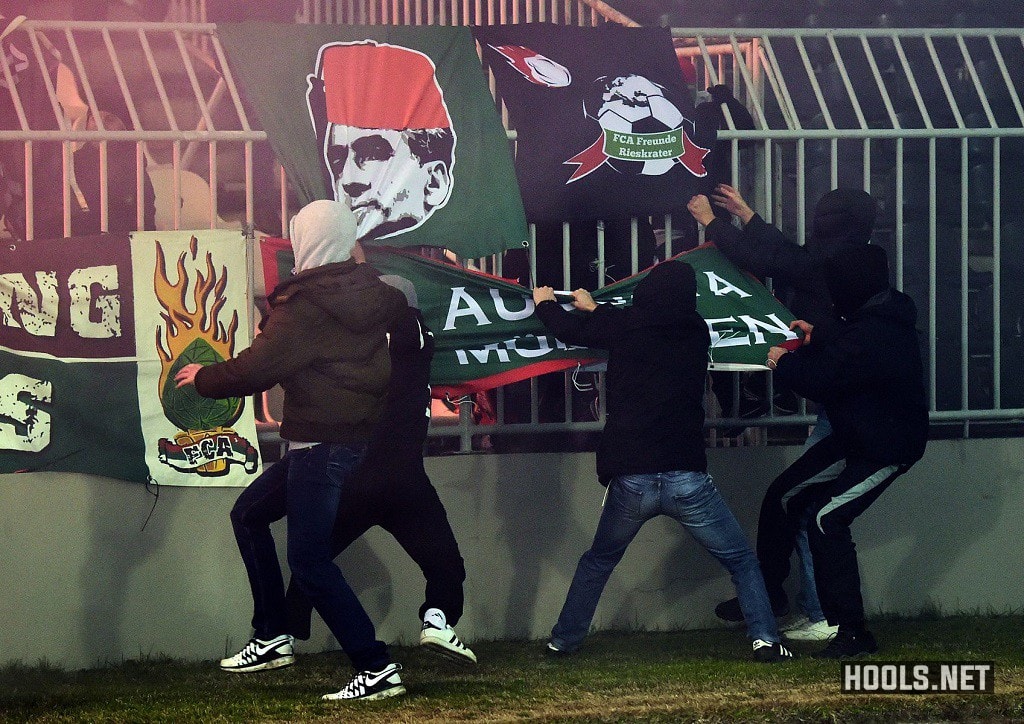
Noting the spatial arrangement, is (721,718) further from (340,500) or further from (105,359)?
(105,359)

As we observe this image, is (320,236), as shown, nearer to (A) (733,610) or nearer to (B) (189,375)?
(B) (189,375)

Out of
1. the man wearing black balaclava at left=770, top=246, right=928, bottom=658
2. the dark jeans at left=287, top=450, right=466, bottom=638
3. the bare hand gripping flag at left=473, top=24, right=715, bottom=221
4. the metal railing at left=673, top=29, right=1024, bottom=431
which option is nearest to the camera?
the dark jeans at left=287, top=450, right=466, bottom=638

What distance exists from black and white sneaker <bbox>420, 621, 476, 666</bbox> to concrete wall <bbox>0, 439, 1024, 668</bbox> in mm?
884

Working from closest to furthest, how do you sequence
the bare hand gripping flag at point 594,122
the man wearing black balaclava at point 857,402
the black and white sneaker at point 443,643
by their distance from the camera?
the black and white sneaker at point 443,643, the man wearing black balaclava at point 857,402, the bare hand gripping flag at point 594,122

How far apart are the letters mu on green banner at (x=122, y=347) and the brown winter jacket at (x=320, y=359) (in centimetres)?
103

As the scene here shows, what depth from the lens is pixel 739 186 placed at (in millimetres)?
7234

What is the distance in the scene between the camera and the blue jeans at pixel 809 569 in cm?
653

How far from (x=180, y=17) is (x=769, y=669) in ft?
21.1

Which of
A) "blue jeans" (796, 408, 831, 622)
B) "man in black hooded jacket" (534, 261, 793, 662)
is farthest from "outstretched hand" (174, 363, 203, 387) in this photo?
"blue jeans" (796, 408, 831, 622)

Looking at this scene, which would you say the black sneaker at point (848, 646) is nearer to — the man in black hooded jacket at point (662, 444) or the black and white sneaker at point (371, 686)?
the man in black hooded jacket at point (662, 444)

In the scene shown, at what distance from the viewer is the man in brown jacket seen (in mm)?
5449

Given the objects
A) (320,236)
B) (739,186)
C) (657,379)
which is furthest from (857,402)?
(320,236)

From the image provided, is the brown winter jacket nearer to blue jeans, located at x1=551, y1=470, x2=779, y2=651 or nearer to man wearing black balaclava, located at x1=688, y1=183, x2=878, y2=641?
blue jeans, located at x1=551, y1=470, x2=779, y2=651

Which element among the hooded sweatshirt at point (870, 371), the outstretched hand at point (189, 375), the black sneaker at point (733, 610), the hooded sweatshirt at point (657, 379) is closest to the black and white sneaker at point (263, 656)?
the outstretched hand at point (189, 375)
